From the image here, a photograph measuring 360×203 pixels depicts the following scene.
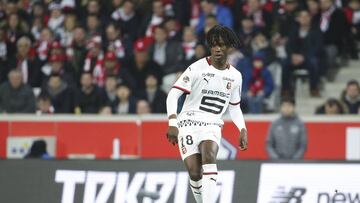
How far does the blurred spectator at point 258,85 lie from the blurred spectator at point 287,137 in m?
1.56

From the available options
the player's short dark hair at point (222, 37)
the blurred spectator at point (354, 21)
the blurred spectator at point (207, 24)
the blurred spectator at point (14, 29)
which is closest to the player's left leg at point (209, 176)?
the player's short dark hair at point (222, 37)

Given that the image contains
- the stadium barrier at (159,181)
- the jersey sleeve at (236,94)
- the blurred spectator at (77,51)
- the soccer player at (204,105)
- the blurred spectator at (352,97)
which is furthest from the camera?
the blurred spectator at (77,51)

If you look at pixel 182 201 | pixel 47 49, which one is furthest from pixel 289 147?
pixel 47 49

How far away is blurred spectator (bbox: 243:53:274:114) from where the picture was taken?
18.3 m

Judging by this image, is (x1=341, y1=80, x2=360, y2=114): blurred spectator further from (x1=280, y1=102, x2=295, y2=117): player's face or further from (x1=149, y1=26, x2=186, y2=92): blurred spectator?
(x1=149, y1=26, x2=186, y2=92): blurred spectator

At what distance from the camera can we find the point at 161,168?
43.4 ft

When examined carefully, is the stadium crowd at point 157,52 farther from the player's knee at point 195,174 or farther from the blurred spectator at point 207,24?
the player's knee at point 195,174

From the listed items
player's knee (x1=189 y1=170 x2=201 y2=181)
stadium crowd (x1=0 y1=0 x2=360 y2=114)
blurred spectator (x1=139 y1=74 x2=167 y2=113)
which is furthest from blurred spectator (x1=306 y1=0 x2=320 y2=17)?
player's knee (x1=189 y1=170 x2=201 y2=181)

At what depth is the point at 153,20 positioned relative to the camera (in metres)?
20.1

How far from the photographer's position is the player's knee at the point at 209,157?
10.7 metres

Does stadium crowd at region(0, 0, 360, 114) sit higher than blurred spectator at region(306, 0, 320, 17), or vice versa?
blurred spectator at region(306, 0, 320, 17)

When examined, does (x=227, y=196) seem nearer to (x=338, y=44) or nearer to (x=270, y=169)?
(x=270, y=169)

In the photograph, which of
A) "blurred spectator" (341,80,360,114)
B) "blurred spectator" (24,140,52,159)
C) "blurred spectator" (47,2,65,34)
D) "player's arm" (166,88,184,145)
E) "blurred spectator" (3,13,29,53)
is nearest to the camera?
"player's arm" (166,88,184,145)

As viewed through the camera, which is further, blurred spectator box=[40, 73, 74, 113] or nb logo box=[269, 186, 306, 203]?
blurred spectator box=[40, 73, 74, 113]
